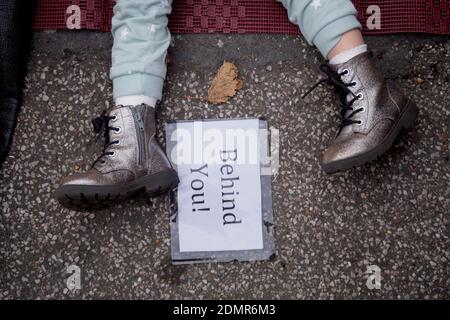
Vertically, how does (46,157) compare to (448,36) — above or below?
below

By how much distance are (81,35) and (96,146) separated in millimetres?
426

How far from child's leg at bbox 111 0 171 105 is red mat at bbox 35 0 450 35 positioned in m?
0.18

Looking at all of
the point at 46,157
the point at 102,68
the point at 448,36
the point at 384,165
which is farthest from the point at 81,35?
the point at 448,36

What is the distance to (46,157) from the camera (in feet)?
6.20

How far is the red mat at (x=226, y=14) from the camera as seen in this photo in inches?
74.0

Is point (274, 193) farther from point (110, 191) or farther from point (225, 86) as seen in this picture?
point (110, 191)

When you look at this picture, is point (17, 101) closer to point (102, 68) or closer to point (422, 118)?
point (102, 68)

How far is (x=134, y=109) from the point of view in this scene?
172cm

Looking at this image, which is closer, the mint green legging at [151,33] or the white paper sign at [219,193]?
the mint green legging at [151,33]

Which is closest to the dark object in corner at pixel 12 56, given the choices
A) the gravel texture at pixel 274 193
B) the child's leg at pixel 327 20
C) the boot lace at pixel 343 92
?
the gravel texture at pixel 274 193

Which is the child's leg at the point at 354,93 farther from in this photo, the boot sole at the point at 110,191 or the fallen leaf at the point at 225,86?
the boot sole at the point at 110,191

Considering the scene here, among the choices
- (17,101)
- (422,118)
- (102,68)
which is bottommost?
(422,118)

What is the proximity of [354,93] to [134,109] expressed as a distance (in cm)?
74

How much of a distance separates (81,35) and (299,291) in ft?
4.05
